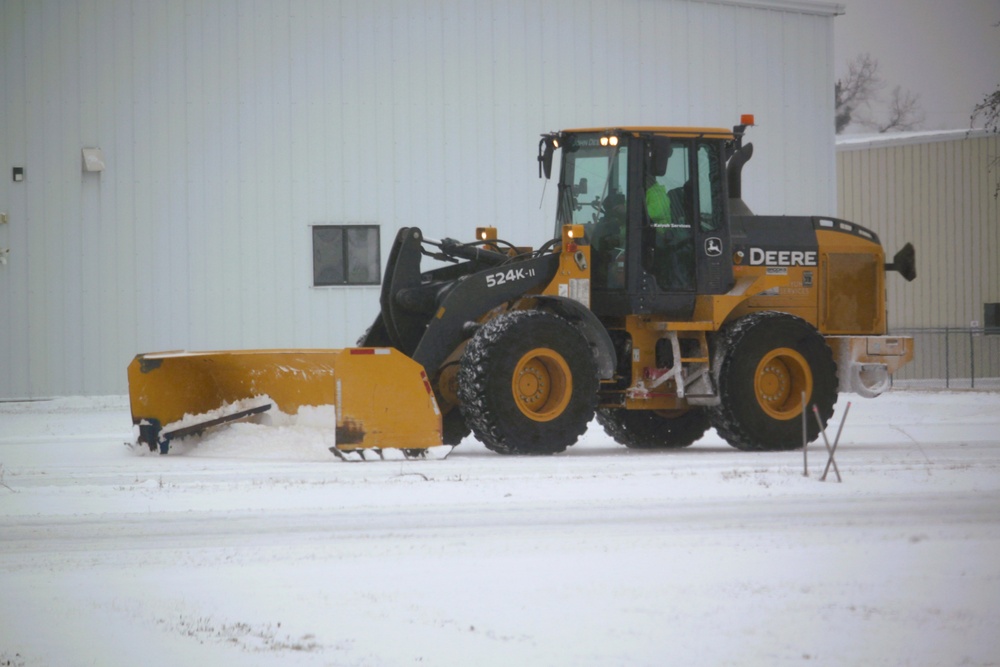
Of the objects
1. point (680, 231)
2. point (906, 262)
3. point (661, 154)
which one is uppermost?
point (661, 154)

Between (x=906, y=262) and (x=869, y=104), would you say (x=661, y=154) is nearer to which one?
(x=906, y=262)

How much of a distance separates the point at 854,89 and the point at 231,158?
45.2 meters

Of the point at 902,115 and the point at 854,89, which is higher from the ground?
the point at 854,89

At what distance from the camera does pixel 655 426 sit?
12.9 metres

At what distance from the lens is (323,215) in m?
18.2

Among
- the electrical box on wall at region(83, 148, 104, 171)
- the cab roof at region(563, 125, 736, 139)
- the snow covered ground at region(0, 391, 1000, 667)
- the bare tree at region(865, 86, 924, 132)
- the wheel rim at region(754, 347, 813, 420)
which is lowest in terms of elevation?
the snow covered ground at region(0, 391, 1000, 667)

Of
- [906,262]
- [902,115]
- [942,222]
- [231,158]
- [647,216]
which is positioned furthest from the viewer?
[902,115]

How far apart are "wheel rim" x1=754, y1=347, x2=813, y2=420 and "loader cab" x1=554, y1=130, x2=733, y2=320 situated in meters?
0.82

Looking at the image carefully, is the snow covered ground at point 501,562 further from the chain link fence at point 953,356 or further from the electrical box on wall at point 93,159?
the chain link fence at point 953,356

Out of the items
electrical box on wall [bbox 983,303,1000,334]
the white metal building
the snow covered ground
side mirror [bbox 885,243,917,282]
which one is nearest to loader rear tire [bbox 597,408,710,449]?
the snow covered ground

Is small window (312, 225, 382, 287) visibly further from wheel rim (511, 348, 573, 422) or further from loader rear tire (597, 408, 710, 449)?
wheel rim (511, 348, 573, 422)

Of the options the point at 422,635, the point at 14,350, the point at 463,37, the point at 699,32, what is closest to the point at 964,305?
the point at 699,32

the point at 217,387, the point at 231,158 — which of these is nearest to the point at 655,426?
the point at 217,387

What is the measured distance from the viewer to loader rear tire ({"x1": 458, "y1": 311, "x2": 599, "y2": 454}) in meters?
10.6
